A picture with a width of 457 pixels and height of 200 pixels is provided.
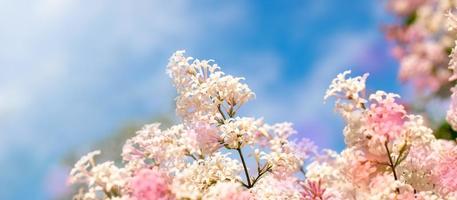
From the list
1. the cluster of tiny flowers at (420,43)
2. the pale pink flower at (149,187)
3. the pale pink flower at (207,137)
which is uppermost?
the cluster of tiny flowers at (420,43)

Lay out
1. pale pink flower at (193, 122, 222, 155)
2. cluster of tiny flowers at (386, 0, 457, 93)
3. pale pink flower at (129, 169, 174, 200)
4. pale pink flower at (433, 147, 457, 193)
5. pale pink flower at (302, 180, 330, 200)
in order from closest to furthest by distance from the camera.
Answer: pale pink flower at (129, 169, 174, 200), pale pink flower at (302, 180, 330, 200), pale pink flower at (433, 147, 457, 193), pale pink flower at (193, 122, 222, 155), cluster of tiny flowers at (386, 0, 457, 93)

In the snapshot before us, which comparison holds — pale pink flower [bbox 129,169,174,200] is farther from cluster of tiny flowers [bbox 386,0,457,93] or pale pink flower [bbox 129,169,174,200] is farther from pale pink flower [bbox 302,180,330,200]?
cluster of tiny flowers [bbox 386,0,457,93]

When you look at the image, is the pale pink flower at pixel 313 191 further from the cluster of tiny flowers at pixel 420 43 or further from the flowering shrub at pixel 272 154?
the cluster of tiny flowers at pixel 420 43

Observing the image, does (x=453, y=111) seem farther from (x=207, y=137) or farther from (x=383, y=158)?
(x=207, y=137)

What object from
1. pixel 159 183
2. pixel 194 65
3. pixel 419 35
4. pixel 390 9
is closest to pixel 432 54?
pixel 419 35

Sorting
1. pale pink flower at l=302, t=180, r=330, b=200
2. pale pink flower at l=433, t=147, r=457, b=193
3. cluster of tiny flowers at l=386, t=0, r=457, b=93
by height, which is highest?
cluster of tiny flowers at l=386, t=0, r=457, b=93

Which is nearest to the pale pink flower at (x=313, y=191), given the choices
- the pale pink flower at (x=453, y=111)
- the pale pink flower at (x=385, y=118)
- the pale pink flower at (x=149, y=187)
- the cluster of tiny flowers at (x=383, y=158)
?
the cluster of tiny flowers at (x=383, y=158)

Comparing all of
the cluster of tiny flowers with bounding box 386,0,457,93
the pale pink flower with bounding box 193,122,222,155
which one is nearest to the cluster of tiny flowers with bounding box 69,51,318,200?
the pale pink flower with bounding box 193,122,222,155
